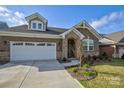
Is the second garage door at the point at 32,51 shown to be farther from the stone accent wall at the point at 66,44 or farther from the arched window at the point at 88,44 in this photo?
the arched window at the point at 88,44

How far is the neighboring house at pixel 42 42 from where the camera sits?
51.5 ft

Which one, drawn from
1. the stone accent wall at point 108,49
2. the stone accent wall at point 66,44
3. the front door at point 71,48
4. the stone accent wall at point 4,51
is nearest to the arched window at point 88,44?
the stone accent wall at point 66,44

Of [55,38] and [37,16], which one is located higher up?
[37,16]

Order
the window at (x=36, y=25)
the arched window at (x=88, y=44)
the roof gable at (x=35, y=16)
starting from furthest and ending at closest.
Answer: the arched window at (x=88, y=44)
the window at (x=36, y=25)
the roof gable at (x=35, y=16)

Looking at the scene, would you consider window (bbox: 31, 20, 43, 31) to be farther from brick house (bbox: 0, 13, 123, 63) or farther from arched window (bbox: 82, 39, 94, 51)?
arched window (bbox: 82, 39, 94, 51)

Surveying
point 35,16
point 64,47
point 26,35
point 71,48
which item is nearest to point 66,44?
point 64,47

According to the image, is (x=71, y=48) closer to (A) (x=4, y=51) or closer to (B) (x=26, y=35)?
(B) (x=26, y=35)

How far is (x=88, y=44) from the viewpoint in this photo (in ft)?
66.1

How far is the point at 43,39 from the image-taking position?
1720 centimetres

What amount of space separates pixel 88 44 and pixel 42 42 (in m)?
6.87

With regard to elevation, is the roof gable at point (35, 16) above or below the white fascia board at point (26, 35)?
above
